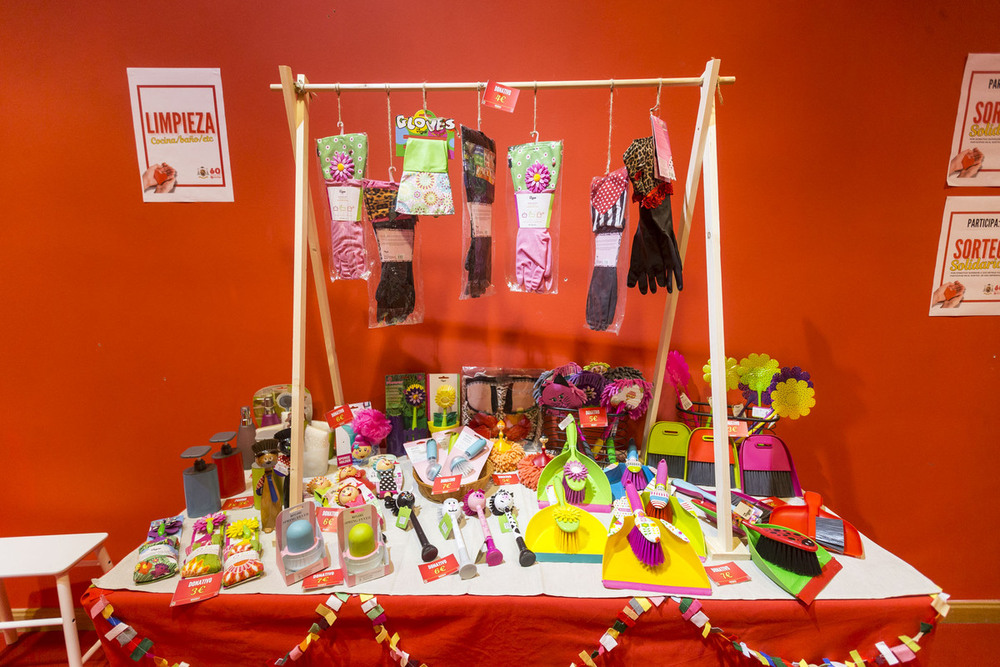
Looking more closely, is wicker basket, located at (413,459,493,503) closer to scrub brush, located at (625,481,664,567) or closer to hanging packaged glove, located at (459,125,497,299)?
scrub brush, located at (625,481,664,567)

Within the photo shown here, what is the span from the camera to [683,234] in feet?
4.29

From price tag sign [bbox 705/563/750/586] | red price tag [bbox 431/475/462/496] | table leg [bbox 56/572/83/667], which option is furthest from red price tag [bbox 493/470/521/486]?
table leg [bbox 56/572/83/667]

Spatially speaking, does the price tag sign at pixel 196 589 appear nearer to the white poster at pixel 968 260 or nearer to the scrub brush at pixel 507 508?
the scrub brush at pixel 507 508

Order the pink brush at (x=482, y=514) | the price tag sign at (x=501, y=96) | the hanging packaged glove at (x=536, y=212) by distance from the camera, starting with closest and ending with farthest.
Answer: the pink brush at (x=482, y=514) → the price tag sign at (x=501, y=96) → the hanging packaged glove at (x=536, y=212)

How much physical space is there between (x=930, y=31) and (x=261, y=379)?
108 inches

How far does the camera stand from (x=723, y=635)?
3.30ft

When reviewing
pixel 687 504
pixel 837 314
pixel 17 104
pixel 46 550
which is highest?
pixel 17 104

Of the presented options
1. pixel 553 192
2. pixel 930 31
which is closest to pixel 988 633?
pixel 930 31

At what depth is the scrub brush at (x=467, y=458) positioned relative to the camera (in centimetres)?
141

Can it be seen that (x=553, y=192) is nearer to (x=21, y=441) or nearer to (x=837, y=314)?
(x=837, y=314)

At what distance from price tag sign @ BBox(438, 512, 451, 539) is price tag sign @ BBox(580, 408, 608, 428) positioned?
0.53 metres

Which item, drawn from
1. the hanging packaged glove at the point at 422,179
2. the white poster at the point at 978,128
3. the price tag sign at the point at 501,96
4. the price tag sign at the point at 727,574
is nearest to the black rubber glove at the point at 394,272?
the hanging packaged glove at the point at 422,179

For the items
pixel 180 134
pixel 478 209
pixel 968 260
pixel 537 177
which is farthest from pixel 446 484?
pixel 968 260

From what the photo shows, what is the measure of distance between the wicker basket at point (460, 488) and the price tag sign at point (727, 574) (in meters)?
0.67
